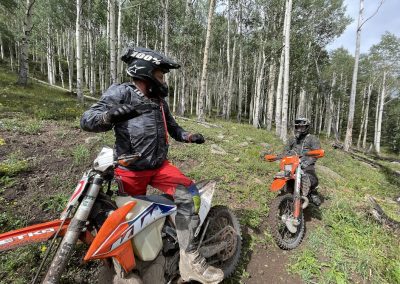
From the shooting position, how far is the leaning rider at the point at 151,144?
2.75m

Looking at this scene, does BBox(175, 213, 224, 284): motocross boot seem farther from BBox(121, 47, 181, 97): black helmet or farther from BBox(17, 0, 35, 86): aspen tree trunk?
BBox(17, 0, 35, 86): aspen tree trunk

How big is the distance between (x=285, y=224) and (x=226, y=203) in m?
1.25

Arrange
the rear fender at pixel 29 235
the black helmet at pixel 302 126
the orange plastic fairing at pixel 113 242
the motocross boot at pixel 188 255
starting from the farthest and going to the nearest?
the black helmet at pixel 302 126
the motocross boot at pixel 188 255
the orange plastic fairing at pixel 113 242
the rear fender at pixel 29 235

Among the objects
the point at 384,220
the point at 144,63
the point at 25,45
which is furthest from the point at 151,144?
the point at 25,45

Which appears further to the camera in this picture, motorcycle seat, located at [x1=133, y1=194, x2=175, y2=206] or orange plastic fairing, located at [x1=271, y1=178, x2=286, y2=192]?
orange plastic fairing, located at [x1=271, y1=178, x2=286, y2=192]

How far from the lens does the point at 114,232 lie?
2.28m

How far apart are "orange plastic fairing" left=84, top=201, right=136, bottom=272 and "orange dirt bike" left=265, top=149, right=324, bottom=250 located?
9.53ft

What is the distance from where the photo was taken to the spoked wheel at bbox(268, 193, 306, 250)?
4645 millimetres

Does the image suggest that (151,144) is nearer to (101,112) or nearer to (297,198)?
(101,112)

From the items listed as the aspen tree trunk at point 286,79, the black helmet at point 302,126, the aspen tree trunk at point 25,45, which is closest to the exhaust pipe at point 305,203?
the black helmet at point 302,126

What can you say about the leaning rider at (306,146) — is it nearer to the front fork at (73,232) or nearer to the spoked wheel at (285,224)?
the spoked wheel at (285,224)

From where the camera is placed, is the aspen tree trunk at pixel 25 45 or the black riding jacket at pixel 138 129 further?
the aspen tree trunk at pixel 25 45

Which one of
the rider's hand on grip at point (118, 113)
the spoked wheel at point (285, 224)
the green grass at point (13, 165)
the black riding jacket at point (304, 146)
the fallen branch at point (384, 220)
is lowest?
the fallen branch at point (384, 220)

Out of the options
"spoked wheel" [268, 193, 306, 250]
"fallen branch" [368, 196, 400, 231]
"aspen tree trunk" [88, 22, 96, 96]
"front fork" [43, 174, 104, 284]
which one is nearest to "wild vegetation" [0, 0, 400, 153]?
"aspen tree trunk" [88, 22, 96, 96]
